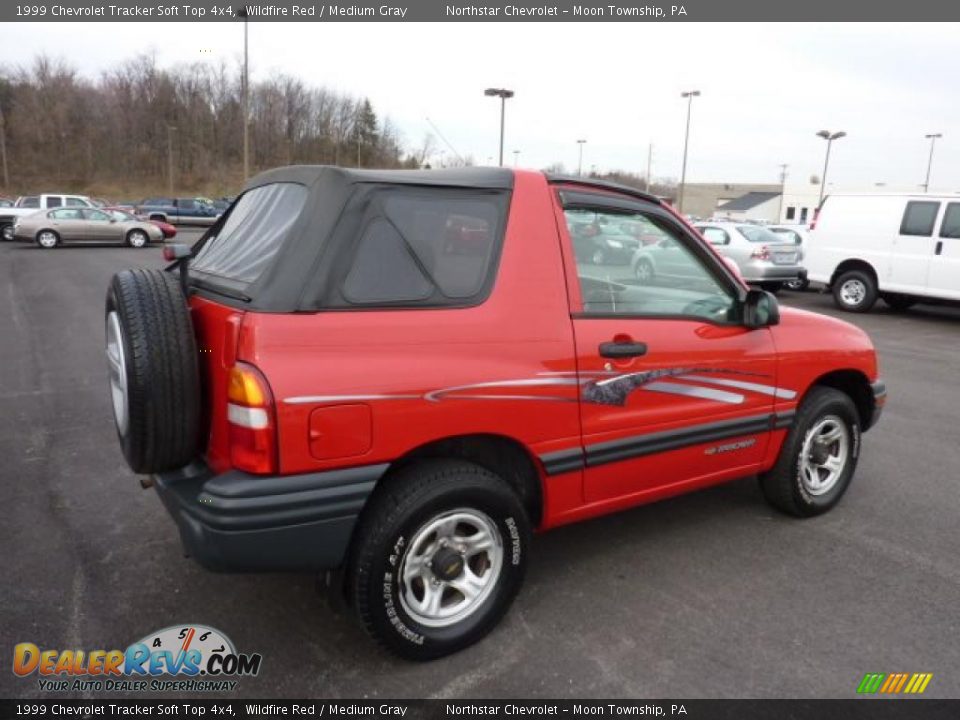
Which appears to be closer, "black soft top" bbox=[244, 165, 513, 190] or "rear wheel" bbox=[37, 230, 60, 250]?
"black soft top" bbox=[244, 165, 513, 190]

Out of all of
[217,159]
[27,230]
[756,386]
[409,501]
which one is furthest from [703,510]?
[217,159]

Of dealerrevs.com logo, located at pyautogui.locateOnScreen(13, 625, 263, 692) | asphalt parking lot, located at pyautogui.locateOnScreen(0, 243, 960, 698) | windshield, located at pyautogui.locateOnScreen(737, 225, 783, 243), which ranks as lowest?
dealerrevs.com logo, located at pyautogui.locateOnScreen(13, 625, 263, 692)

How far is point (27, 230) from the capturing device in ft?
73.3

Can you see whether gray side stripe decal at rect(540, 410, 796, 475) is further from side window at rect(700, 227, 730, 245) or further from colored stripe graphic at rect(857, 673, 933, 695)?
side window at rect(700, 227, 730, 245)

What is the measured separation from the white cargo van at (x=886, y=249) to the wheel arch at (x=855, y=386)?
9.07m

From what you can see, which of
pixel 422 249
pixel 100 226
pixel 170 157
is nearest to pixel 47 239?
pixel 100 226

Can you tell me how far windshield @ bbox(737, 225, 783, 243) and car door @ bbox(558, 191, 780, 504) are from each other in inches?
497

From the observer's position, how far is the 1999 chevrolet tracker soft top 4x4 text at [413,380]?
7.36ft

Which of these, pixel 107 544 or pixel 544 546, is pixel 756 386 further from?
pixel 107 544

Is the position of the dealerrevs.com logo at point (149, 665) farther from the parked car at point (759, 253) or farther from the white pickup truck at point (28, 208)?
the white pickup truck at point (28, 208)

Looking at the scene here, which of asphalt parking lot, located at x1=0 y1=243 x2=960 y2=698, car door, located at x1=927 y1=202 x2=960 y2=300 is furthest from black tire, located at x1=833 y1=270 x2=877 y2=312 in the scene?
asphalt parking lot, located at x1=0 y1=243 x2=960 y2=698

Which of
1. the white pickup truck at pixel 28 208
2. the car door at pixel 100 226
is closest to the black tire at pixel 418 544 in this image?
the car door at pixel 100 226

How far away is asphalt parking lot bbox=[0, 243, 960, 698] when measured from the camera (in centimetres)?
254

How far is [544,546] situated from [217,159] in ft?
257
